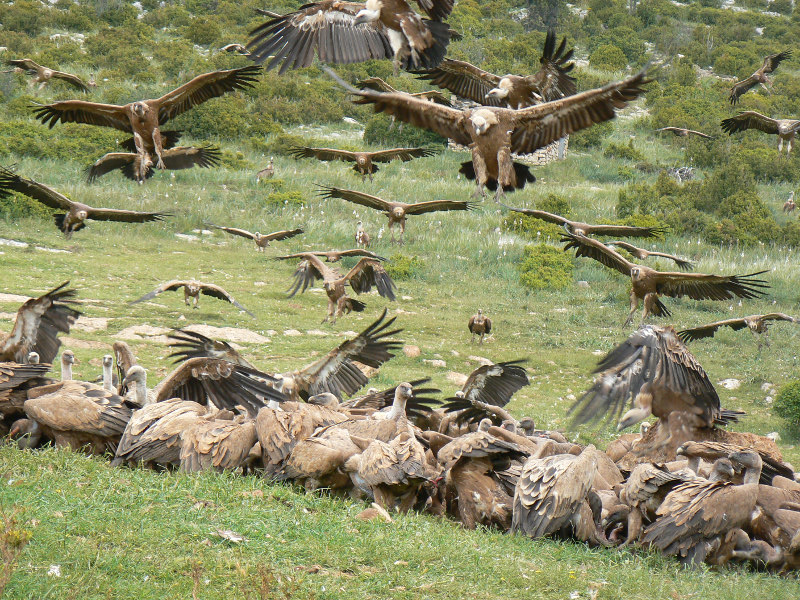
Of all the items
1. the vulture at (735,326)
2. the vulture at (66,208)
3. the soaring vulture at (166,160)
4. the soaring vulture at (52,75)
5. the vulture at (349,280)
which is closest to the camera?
the vulture at (66,208)

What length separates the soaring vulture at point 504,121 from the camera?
278 inches

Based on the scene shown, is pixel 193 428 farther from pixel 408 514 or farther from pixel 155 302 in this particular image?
pixel 155 302

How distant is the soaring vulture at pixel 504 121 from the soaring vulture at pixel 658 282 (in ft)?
7.80

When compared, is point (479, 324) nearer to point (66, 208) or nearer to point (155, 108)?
point (66, 208)

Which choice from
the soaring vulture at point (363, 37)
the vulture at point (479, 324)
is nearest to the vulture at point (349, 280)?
the vulture at point (479, 324)

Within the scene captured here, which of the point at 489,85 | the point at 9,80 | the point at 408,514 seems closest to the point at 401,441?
the point at 408,514

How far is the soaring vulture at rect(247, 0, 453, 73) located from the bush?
53.6ft

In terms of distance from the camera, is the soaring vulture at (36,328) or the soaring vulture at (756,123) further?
the soaring vulture at (756,123)

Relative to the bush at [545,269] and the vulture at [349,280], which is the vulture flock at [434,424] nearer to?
the vulture at [349,280]

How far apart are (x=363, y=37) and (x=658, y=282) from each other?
6.76 meters

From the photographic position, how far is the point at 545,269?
22.4 m

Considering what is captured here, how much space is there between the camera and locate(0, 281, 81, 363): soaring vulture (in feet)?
28.1

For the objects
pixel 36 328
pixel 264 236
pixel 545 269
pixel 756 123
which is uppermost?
pixel 756 123

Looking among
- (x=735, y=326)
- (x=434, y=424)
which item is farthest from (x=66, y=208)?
(x=735, y=326)
